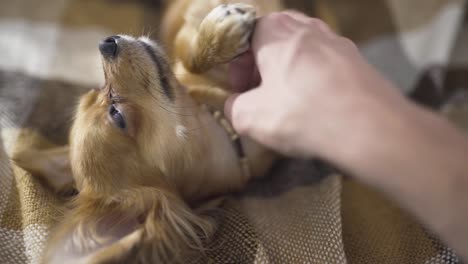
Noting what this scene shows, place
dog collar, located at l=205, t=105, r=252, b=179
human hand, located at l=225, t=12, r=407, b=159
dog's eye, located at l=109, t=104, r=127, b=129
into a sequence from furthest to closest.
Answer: dog collar, located at l=205, t=105, r=252, b=179 → dog's eye, located at l=109, t=104, r=127, b=129 → human hand, located at l=225, t=12, r=407, b=159

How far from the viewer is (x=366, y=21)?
5.94 feet

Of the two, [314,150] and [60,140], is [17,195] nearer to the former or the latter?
[60,140]

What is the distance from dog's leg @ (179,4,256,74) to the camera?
3.59ft

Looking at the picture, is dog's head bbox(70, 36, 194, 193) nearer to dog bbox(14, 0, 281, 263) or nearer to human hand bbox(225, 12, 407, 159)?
dog bbox(14, 0, 281, 263)

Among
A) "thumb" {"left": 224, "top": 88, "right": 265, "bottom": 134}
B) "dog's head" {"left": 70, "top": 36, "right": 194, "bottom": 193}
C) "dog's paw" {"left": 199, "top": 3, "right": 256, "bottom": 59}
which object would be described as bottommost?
"dog's head" {"left": 70, "top": 36, "right": 194, "bottom": 193}

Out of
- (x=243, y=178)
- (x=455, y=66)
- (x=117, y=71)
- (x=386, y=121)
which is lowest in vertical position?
(x=243, y=178)

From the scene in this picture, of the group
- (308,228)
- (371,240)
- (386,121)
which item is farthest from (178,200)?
(386,121)

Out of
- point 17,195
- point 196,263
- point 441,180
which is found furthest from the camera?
point 17,195

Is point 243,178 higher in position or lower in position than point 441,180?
lower

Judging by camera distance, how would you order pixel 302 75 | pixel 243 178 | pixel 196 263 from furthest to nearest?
1. pixel 243 178
2. pixel 196 263
3. pixel 302 75

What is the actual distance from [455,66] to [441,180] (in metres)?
1.06

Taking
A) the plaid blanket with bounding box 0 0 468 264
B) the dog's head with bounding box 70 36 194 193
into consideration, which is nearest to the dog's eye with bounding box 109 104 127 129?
the dog's head with bounding box 70 36 194 193

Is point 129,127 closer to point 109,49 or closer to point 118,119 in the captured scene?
point 118,119

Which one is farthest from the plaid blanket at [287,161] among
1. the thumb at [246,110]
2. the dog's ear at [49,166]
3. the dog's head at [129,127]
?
the thumb at [246,110]
